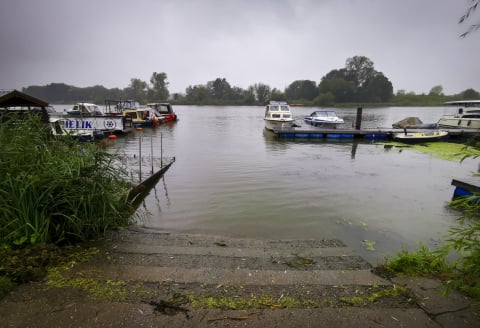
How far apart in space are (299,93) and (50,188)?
14345cm

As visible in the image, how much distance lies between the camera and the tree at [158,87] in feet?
376

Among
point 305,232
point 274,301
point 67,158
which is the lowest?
point 305,232

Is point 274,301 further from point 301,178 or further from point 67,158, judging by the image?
point 301,178

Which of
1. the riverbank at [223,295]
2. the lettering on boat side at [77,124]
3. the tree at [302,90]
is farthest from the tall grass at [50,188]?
the tree at [302,90]

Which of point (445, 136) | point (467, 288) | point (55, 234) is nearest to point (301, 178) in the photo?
point (467, 288)

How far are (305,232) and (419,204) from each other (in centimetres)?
463

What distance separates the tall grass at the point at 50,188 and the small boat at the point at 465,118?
3447cm

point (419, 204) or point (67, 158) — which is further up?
point (67, 158)

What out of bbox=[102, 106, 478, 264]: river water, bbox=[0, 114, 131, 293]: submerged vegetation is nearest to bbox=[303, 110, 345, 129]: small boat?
bbox=[102, 106, 478, 264]: river water

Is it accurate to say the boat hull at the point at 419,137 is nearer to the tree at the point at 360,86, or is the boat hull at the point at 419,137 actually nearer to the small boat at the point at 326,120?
the small boat at the point at 326,120

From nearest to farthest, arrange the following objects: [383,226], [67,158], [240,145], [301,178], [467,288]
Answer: [467,288], [67,158], [383,226], [301,178], [240,145]

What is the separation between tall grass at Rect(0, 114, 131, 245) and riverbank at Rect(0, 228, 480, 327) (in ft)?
1.81

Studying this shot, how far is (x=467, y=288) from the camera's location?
10.3 ft

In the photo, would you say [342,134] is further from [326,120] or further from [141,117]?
[141,117]
